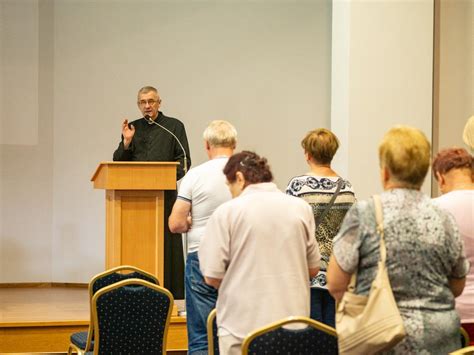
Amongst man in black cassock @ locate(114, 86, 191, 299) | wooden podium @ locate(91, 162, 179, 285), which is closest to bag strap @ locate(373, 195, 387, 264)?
wooden podium @ locate(91, 162, 179, 285)

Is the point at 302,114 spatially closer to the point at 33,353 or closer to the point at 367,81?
the point at 367,81

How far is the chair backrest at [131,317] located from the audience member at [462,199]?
1.29 m

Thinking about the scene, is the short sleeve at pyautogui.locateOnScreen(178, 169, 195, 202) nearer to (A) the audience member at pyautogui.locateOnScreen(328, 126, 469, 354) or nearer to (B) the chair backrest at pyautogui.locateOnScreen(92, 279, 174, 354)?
(B) the chair backrest at pyautogui.locateOnScreen(92, 279, 174, 354)

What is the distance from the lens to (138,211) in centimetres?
544

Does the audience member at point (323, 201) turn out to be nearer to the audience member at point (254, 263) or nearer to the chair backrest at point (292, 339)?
the audience member at point (254, 263)

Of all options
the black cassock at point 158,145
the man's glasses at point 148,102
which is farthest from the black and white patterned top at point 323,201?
the man's glasses at point 148,102

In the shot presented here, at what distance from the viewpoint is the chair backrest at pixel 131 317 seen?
12.2ft

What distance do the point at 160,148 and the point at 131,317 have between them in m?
2.95

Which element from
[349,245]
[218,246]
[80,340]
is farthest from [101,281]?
[349,245]

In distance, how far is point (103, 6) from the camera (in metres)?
8.29

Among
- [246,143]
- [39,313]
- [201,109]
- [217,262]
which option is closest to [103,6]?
[201,109]

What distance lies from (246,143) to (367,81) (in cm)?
160

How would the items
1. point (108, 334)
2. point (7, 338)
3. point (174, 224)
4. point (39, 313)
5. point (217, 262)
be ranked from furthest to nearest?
1. point (39, 313)
2. point (7, 338)
3. point (174, 224)
4. point (108, 334)
5. point (217, 262)

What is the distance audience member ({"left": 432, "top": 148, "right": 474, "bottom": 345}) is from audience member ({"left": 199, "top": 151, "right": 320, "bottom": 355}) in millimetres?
583
